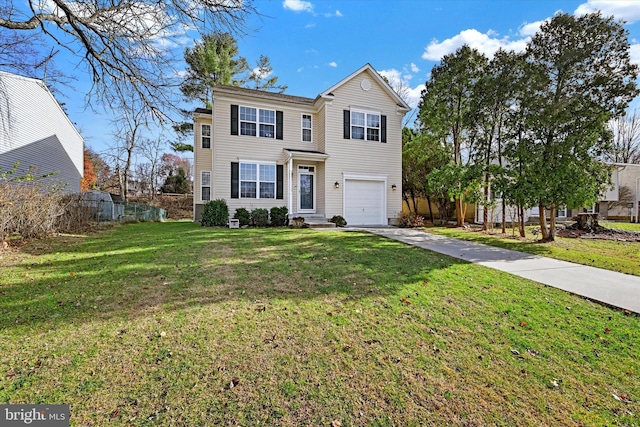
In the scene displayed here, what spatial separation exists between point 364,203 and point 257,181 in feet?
18.1

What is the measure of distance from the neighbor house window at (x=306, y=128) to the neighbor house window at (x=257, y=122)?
1.61m

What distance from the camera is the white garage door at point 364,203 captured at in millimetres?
15313

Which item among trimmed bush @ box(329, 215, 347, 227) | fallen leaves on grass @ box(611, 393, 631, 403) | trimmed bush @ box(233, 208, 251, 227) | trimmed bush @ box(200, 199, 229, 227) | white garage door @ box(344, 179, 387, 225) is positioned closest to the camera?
fallen leaves on grass @ box(611, 393, 631, 403)

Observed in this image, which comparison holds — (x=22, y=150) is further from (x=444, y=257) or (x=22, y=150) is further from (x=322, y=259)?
(x=444, y=257)

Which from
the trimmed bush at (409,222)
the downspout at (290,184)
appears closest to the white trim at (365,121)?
the downspout at (290,184)

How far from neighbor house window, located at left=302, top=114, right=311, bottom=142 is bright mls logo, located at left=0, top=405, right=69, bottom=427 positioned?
1446 centimetres

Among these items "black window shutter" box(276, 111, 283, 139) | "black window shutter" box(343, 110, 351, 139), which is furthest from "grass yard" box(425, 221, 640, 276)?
"black window shutter" box(276, 111, 283, 139)

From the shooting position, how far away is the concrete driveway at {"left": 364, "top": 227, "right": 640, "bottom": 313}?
15.6ft

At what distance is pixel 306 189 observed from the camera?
50.9ft

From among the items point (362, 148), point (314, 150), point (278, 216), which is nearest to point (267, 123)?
point (314, 150)

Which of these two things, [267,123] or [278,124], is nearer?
[267,123]

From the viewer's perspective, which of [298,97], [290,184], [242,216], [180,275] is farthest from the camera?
[298,97]

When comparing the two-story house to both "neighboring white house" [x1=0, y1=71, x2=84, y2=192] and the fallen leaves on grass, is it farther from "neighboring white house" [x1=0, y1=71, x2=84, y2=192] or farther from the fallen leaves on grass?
the fallen leaves on grass

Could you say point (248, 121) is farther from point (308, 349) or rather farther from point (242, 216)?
point (308, 349)
